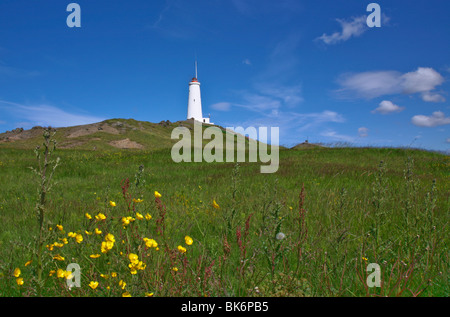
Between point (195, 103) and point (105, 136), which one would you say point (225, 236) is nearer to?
point (105, 136)

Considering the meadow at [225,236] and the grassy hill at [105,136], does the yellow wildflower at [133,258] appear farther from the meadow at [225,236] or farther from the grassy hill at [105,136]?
the grassy hill at [105,136]

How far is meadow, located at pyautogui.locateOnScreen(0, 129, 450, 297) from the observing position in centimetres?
245

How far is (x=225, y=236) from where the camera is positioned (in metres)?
2.62

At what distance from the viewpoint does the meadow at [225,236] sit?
2445 millimetres

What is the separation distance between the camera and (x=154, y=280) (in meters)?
2.54

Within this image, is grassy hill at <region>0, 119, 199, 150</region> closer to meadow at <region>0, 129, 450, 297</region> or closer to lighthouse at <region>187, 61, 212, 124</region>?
meadow at <region>0, 129, 450, 297</region>

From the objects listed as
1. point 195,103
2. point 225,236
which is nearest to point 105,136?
point 225,236

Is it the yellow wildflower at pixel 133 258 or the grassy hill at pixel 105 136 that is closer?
the yellow wildflower at pixel 133 258

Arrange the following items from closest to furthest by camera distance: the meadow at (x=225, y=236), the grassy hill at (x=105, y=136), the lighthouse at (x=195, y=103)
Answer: the meadow at (x=225, y=236)
the grassy hill at (x=105, y=136)
the lighthouse at (x=195, y=103)

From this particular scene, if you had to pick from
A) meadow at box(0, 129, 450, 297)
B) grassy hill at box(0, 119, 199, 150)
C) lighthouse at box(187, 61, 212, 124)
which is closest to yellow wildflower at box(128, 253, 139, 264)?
meadow at box(0, 129, 450, 297)

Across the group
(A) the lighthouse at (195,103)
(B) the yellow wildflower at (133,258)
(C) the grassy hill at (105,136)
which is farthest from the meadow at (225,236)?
(A) the lighthouse at (195,103)
